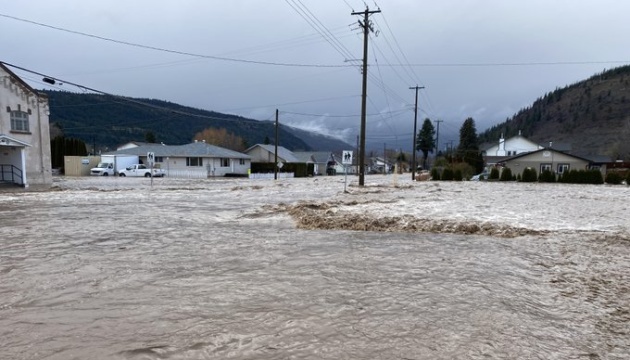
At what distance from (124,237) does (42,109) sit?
2628 cm

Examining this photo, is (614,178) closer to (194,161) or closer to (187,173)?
(194,161)

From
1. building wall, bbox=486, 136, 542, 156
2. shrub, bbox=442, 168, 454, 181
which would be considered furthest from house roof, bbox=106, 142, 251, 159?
building wall, bbox=486, 136, 542, 156

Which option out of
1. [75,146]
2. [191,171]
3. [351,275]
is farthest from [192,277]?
[75,146]

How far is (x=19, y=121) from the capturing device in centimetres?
2842

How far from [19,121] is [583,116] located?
156773 millimetres

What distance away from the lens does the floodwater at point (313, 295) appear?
396 cm

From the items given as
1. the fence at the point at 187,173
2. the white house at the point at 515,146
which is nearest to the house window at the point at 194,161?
the fence at the point at 187,173

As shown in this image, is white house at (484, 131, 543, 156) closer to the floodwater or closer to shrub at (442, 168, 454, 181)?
shrub at (442, 168, 454, 181)

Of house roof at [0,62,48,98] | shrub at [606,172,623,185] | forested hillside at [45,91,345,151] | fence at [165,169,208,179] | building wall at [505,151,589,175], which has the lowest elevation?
fence at [165,169,208,179]

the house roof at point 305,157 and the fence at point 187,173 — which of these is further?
the house roof at point 305,157

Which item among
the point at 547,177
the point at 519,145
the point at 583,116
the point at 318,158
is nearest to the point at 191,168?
the point at 318,158

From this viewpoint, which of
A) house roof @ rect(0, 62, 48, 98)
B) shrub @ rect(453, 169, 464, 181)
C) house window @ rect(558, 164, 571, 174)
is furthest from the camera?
house window @ rect(558, 164, 571, 174)

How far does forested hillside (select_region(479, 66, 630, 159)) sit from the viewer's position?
12375 cm

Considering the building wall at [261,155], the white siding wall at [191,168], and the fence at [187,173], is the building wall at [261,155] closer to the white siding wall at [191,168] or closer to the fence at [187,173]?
the white siding wall at [191,168]
